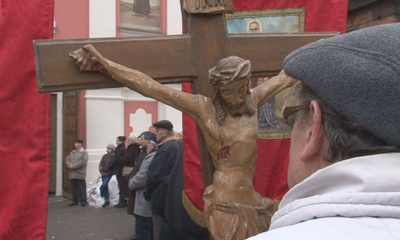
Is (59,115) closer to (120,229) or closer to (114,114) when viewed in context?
(114,114)

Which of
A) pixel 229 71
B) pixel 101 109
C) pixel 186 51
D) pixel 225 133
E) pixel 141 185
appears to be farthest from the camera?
pixel 101 109

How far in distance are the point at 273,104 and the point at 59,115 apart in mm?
7652

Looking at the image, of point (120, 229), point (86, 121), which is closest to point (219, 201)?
point (120, 229)

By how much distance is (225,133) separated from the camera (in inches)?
80.5

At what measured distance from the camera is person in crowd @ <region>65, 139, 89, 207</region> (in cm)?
825

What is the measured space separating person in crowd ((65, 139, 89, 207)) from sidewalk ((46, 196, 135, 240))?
19cm

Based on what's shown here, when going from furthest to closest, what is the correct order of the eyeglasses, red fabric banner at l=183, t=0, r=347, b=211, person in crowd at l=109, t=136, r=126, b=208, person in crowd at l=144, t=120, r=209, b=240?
person in crowd at l=109, t=136, r=126, b=208 → person in crowd at l=144, t=120, r=209, b=240 → red fabric banner at l=183, t=0, r=347, b=211 → the eyeglasses

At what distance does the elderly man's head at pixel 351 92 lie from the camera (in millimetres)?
603

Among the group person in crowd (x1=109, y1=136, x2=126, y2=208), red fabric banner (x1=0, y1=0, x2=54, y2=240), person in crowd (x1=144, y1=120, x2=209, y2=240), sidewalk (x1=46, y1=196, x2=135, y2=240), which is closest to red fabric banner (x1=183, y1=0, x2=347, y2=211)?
person in crowd (x1=144, y1=120, x2=209, y2=240)

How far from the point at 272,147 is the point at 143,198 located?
199cm

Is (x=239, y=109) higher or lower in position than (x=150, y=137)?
higher

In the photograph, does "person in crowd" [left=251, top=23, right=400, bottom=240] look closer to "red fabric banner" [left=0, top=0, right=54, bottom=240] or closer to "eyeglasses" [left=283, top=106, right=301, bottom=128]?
"eyeglasses" [left=283, top=106, right=301, bottom=128]

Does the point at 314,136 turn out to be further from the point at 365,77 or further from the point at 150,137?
the point at 150,137

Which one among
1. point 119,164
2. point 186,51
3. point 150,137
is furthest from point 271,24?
point 119,164
